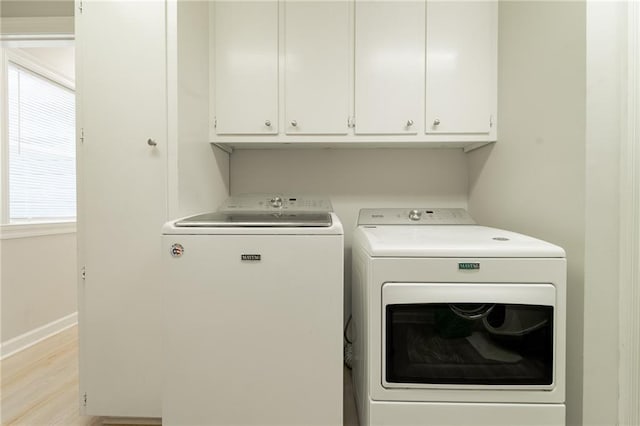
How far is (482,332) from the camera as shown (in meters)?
1.12

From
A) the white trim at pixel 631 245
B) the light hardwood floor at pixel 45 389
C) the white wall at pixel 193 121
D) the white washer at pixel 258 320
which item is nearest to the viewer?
the white trim at pixel 631 245

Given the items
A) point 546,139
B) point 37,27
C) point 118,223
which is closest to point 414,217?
point 546,139

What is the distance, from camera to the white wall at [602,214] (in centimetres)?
110

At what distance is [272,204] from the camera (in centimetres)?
190

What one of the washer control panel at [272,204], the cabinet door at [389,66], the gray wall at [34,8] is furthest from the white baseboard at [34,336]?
the cabinet door at [389,66]

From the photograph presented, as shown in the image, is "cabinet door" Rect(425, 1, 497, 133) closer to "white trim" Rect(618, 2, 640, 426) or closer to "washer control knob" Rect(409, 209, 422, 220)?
"washer control knob" Rect(409, 209, 422, 220)

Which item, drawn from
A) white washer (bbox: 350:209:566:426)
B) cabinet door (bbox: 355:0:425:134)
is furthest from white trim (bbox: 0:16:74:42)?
white washer (bbox: 350:209:566:426)

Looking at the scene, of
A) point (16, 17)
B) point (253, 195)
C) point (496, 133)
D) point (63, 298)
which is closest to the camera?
point (496, 133)

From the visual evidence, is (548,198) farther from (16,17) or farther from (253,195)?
(16,17)

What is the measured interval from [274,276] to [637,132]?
1.36 metres

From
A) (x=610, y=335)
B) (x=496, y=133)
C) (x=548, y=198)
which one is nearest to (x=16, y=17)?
(x=496, y=133)

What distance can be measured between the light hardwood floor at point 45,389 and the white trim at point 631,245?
1078 millimetres

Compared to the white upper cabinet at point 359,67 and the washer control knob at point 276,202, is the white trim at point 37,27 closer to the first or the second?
the white upper cabinet at point 359,67

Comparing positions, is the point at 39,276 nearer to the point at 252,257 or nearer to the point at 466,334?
the point at 252,257
